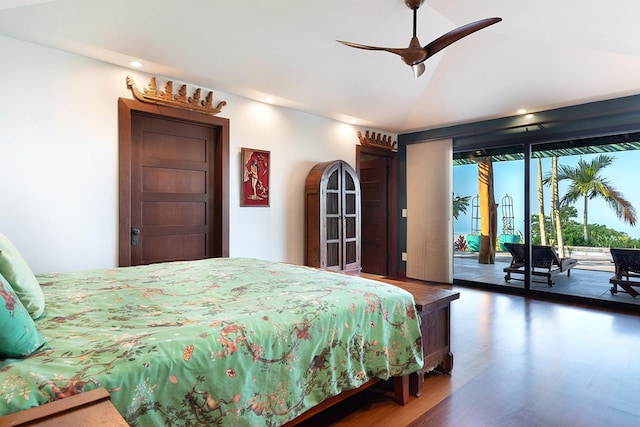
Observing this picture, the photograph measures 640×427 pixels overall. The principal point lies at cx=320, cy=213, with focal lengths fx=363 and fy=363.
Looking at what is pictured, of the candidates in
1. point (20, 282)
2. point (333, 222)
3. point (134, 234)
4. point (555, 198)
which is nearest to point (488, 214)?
point (555, 198)

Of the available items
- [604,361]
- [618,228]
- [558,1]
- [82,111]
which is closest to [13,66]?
[82,111]

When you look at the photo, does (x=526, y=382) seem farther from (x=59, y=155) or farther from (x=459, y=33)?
(x=59, y=155)

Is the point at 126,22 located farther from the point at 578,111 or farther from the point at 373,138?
the point at 578,111

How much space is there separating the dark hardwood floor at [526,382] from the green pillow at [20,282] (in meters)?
1.37

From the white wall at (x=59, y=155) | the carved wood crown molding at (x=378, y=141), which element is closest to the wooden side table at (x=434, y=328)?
the white wall at (x=59, y=155)

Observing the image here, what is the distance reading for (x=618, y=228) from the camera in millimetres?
4605

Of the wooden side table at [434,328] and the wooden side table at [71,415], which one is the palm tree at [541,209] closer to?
the wooden side table at [434,328]

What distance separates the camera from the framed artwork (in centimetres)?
403

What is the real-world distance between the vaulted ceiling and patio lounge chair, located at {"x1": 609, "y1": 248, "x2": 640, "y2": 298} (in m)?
1.88

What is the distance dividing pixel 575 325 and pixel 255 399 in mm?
3555

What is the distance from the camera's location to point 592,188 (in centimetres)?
479

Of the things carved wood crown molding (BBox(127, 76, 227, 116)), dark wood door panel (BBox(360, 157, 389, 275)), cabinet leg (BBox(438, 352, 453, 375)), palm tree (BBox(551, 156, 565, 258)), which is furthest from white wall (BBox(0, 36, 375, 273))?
palm tree (BBox(551, 156, 565, 258))

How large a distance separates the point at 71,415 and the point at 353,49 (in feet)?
11.7

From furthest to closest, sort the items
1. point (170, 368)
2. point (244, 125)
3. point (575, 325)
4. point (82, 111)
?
1. point (244, 125)
2. point (575, 325)
3. point (82, 111)
4. point (170, 368)
